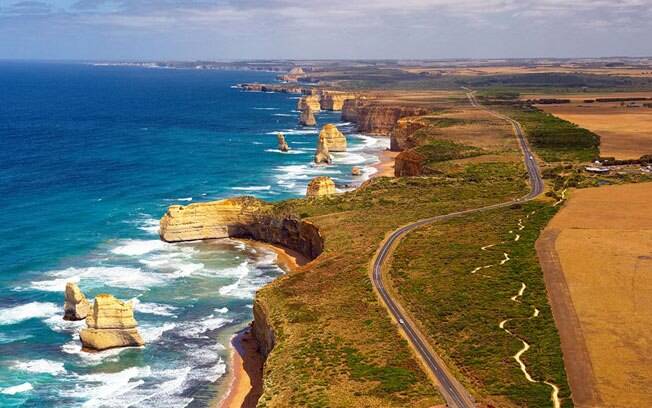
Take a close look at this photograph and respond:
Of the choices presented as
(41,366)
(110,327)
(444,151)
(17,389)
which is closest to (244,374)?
(110,327)

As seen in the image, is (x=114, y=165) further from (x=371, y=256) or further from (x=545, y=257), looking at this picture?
(x=545, y=257)

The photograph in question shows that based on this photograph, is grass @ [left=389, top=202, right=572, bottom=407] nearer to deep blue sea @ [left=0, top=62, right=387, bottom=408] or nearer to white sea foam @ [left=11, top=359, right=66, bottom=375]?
deep blue sea @ [left=0, top=62, right=387, bottom=408]

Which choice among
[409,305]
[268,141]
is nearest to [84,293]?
[409,305]

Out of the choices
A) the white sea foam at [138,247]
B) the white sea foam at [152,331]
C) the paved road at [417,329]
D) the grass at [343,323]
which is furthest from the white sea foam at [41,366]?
the white sea foam at [138,247]

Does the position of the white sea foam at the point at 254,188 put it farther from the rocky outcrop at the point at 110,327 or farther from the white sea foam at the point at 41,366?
the white sea foam at the point at 41,366

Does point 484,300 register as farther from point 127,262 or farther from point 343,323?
point 127,262
